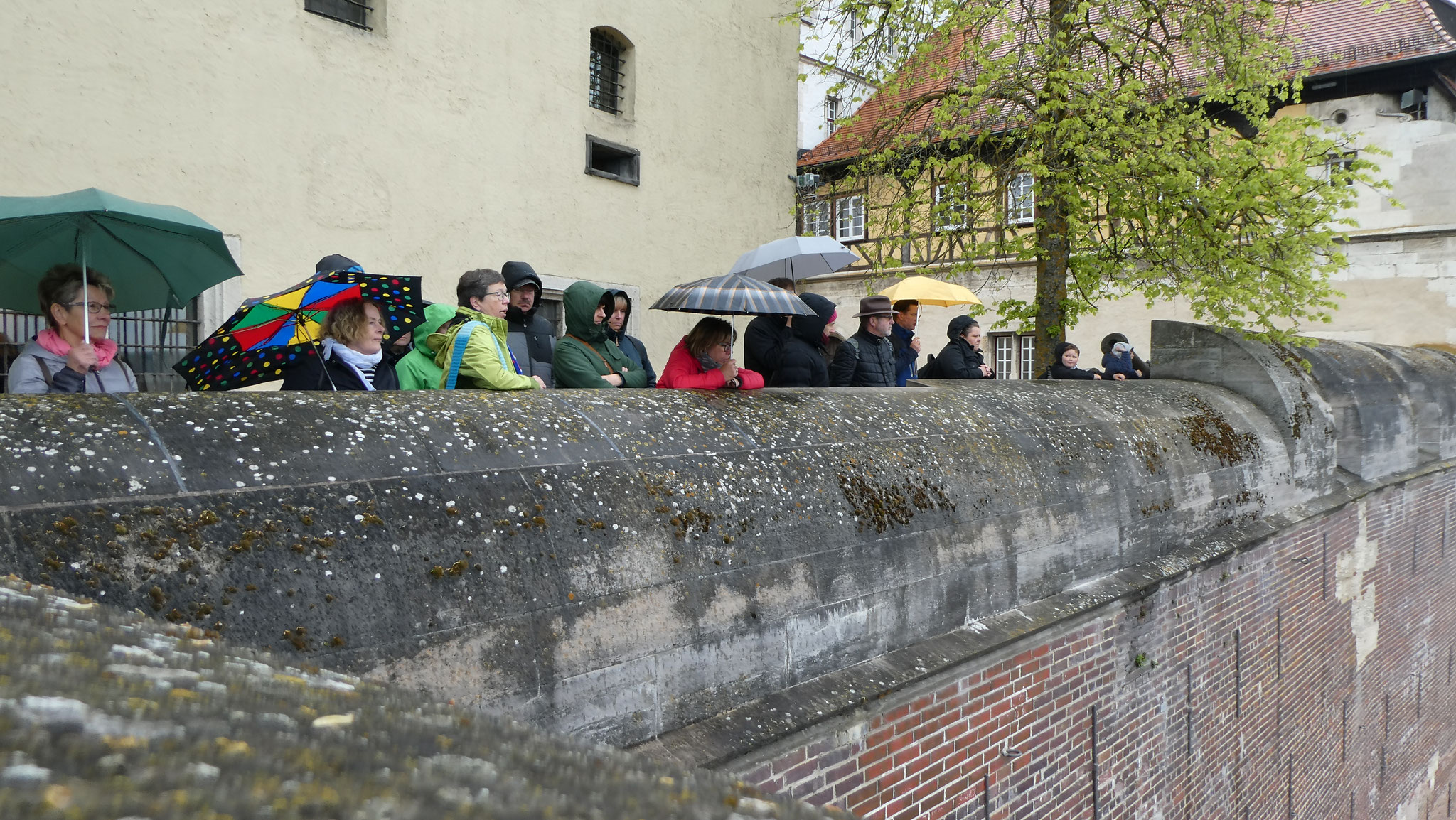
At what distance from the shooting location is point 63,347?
3.67 m

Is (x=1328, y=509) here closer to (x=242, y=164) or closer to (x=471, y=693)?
(x=471, y=693)

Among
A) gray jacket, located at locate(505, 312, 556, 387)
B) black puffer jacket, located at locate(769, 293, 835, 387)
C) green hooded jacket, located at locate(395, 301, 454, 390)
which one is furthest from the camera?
gray jacket, located at locate(505, 312, 556, 387)

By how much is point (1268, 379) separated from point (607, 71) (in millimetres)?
7995

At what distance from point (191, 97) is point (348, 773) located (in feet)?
28.4

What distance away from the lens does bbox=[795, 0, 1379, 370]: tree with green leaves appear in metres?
9.55

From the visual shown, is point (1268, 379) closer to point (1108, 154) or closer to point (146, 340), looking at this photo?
point (1108, 154)

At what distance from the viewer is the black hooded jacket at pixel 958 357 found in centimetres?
820

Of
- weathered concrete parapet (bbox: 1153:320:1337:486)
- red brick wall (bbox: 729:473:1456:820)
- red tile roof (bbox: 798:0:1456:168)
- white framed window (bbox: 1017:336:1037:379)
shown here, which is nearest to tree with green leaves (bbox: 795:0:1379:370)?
weathered concrete parapet (bbox: 1153:320:1337:486)

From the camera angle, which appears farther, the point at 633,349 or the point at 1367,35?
the point at 1367,35

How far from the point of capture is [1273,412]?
8133mm

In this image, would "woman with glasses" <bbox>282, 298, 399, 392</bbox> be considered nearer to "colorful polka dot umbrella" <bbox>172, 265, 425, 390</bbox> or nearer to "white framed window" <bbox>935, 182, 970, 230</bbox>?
"colorful polka dot umbrella" <bbox>172, 265, 425, 390</bbox>

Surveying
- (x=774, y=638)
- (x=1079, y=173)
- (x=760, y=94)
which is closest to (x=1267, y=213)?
(x=1079, y=173)

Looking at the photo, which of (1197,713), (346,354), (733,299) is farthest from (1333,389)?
(346,354)

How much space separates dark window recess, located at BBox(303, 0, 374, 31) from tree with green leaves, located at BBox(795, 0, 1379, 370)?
15.5ft
